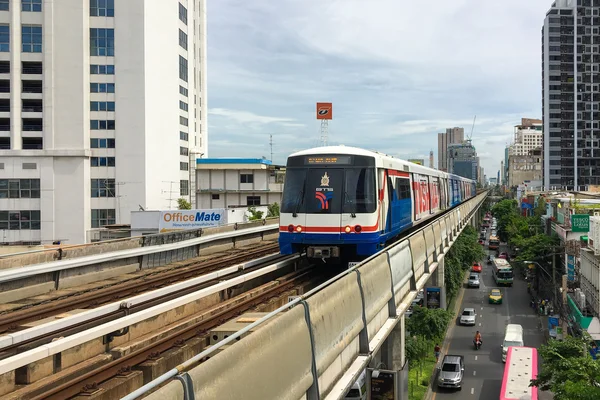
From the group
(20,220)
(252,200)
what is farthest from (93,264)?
(252,200)

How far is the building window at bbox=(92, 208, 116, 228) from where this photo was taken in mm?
47469

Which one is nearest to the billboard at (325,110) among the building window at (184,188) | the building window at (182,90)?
the building window at (182,90)

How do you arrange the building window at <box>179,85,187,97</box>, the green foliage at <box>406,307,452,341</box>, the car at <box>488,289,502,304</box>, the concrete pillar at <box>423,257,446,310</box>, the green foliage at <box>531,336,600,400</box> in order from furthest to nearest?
1. the building window at <box>179,85,187,97</box>
2. the car at <box>488,289,502,304</box>
3. the green foliage at <box>406,307,452,341</box>
4. the concrete pillar at <box>423,257,446,310</box>
5. the green foliage at <box>531,336,600,400</box>

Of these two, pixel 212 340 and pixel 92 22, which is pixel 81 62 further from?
pixel 212 340

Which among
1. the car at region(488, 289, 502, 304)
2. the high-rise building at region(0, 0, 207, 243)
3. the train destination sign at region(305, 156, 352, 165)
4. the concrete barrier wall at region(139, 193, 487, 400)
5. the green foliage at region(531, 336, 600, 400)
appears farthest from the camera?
the car at region(488, 289, 502, 304)

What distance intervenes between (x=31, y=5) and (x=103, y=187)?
1510 centimetres

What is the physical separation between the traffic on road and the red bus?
5 centimetres

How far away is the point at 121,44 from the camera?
46.6 meters

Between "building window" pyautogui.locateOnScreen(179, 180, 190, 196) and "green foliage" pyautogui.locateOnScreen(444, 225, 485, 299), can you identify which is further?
"building window" pyautogui.locateOnScreen(179, 180, 190, 196)

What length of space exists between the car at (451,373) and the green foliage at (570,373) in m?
8.20

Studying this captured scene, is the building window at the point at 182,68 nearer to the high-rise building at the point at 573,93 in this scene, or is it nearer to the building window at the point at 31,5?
the building window at the point at 31,5

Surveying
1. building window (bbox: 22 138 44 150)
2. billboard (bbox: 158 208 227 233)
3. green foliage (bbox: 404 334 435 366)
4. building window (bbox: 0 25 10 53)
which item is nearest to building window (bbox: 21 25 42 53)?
building window (bbox: 0 25 10 53)

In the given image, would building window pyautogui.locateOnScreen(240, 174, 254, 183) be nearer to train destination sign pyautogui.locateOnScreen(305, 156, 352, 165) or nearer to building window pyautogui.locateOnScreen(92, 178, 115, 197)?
building window pyautogui.locateOnScreen(92, 178, 115, 197)

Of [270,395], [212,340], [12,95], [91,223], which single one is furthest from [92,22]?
[270,395]
